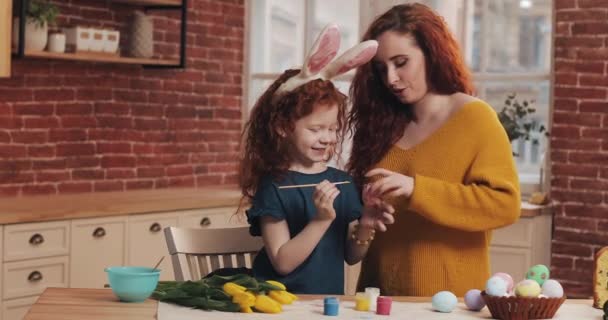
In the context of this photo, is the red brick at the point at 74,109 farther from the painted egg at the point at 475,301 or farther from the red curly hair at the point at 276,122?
the painted egg at the point at 475,301

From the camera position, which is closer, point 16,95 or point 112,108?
point 16,95

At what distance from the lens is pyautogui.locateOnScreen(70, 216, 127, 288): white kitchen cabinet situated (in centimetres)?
490

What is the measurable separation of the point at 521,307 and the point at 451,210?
1.32 ft

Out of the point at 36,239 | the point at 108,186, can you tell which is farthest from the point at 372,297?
the point at 108,186

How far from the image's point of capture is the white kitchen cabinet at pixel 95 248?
4.90m

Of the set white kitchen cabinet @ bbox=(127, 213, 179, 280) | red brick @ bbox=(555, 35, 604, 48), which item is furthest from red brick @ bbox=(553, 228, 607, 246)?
white kitchen cabinet @ bbox=(127, 213, 179, 280)

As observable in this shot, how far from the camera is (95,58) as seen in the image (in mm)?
5434

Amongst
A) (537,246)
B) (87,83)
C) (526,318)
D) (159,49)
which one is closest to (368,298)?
(526,318)

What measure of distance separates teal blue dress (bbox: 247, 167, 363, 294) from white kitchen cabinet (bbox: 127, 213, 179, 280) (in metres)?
2.43

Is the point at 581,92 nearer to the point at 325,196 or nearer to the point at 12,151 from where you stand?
the point at 12,151

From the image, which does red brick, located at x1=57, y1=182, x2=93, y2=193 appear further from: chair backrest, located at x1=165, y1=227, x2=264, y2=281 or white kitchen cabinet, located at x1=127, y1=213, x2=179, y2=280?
chair backrest, located at x1=165, y1=227, x2=264, y2=281

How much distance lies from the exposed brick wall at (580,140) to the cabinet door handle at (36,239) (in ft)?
8.72

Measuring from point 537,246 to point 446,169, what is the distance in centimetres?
271

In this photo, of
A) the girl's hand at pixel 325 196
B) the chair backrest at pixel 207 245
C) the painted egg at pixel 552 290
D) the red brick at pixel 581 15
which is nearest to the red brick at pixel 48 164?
the chair backrest at pixel 207 245
